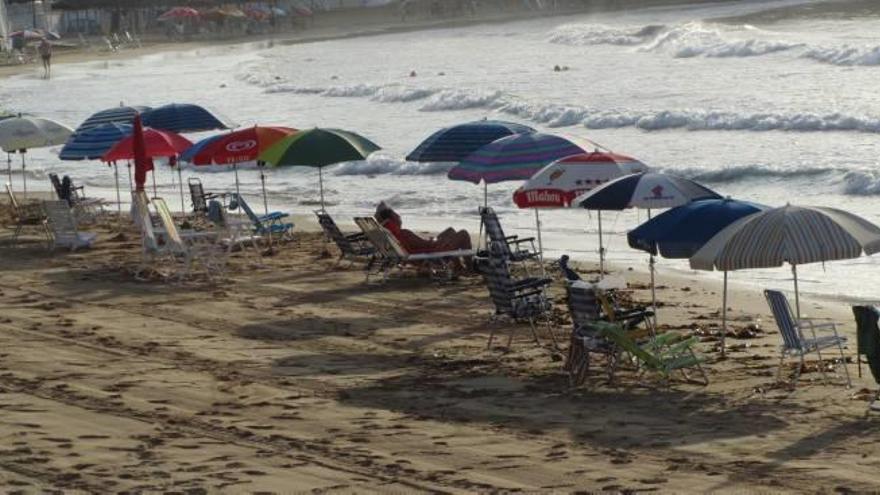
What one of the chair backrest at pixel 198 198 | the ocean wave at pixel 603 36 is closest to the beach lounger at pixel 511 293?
the chair backrest at pixel 198 198

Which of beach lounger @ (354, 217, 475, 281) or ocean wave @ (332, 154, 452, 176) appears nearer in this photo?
beach lounger @ (354, 217, 475, 281)

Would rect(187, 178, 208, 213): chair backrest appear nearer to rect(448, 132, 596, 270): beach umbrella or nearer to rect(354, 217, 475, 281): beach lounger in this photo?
rect(354, 217, 475, 281): beach lounger

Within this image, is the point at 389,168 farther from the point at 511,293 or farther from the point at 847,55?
the point at 847,55

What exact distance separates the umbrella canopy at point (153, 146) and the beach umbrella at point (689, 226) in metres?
7.87

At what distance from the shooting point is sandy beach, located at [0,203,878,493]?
29.7 feet

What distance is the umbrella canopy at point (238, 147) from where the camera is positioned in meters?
17.9

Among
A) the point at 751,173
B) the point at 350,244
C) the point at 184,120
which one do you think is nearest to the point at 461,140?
the point at 350,244

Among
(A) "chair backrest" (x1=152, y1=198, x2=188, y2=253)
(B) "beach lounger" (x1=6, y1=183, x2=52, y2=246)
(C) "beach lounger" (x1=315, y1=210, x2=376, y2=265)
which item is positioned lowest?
(B) "beach lounger" (x1=6, y1=183, x2=52, y2=246)

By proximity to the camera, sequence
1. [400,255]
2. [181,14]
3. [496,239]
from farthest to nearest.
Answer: [181,14], [400,255], [496,239]

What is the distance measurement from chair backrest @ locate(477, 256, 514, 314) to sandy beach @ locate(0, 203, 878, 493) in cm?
35

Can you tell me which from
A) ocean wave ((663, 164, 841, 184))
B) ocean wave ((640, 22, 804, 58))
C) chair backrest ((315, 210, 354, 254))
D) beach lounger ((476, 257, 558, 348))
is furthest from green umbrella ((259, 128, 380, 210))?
ocean wave ((640, 22, 804, 58))

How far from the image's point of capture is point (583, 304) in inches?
448

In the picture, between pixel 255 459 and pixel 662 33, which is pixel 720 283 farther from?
pixel 662 33

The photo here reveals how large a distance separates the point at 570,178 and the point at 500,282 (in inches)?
60.6
